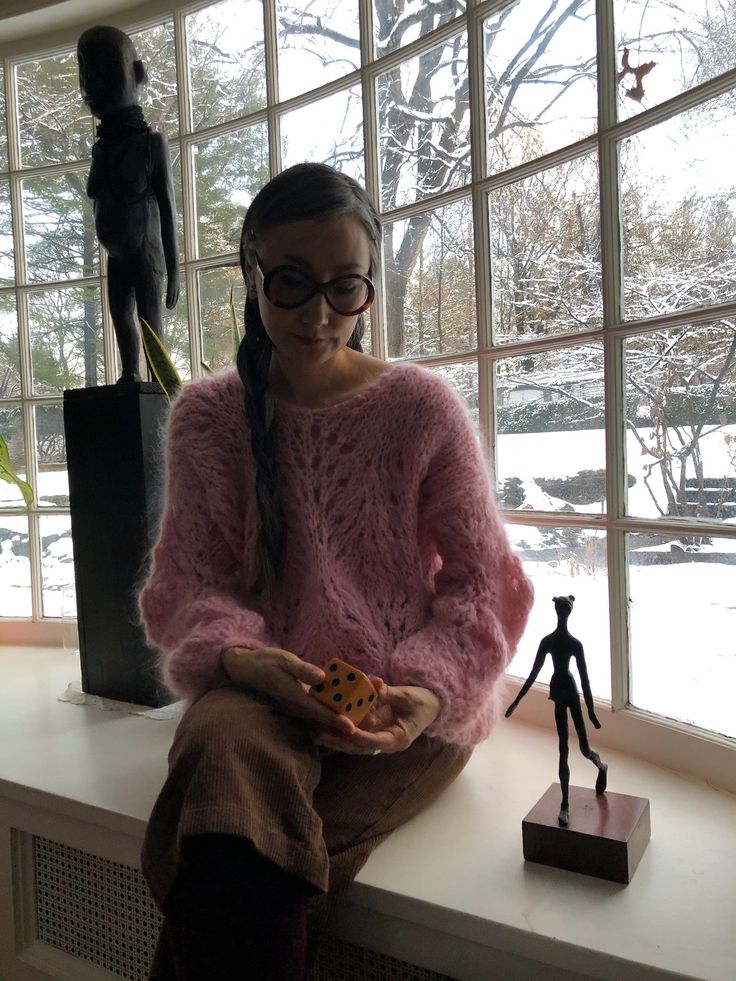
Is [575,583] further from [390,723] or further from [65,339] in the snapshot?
[65,339]

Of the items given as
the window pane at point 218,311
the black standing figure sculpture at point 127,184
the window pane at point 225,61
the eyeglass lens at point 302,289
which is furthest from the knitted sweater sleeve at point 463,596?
the window pane at point 225,61

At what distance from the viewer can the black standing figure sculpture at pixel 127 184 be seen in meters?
1.50

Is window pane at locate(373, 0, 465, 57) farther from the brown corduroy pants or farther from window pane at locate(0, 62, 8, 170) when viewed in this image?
the brown corduroy pants

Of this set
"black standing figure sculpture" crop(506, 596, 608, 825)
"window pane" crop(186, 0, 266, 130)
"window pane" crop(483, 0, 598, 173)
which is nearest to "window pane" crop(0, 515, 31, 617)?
"window pane" crop(186, 0, 266, 130)

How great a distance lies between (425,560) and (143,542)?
67cm

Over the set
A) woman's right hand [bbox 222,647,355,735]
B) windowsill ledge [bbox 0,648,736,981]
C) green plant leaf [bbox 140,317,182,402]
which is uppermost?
green plant leaf [bbox 140,317,182,402]

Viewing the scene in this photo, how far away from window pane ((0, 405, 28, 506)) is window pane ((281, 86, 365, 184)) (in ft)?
3.37

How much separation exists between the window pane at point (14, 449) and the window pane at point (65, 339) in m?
0.10

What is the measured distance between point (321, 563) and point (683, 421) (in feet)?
1.85

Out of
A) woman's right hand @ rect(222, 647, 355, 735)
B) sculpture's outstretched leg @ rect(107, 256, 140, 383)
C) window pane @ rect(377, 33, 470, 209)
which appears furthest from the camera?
sculpture's outstretched leg @ rect(107, 256, 140, 383)

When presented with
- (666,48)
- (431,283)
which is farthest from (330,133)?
(666,48)

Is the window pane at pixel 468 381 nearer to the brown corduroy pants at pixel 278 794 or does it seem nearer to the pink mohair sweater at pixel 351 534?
the pink mohair sweater at pixel 351 534

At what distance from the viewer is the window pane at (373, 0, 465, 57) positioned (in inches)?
57.7

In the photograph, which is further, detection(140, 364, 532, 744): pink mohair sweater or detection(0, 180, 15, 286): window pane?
detection(0, 180, 15, 286): window pane
